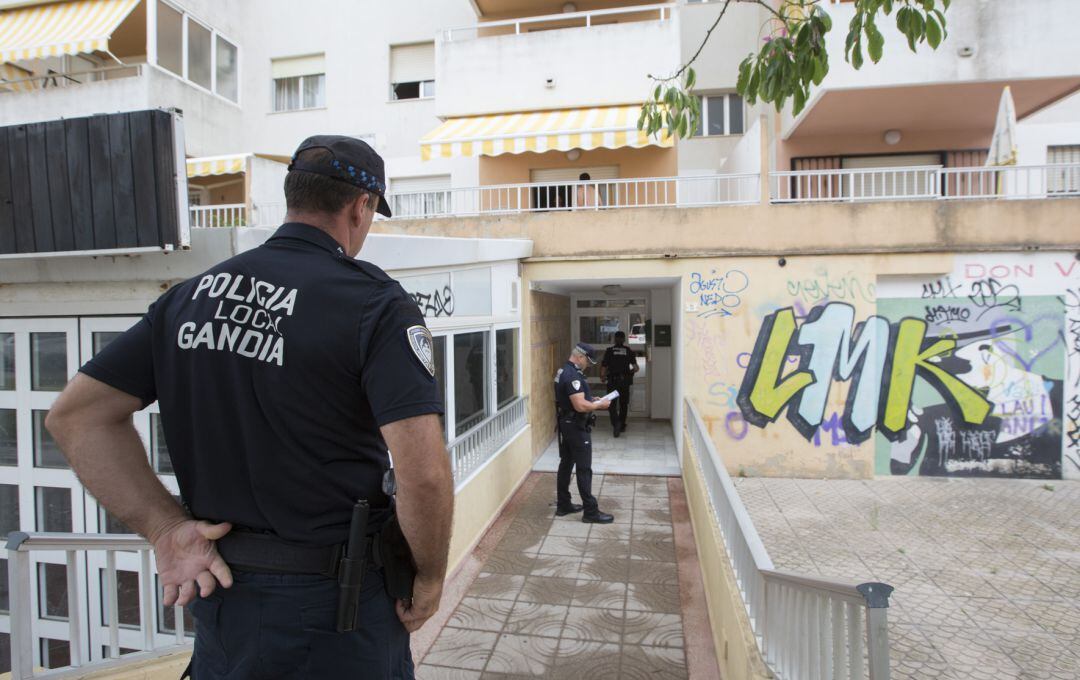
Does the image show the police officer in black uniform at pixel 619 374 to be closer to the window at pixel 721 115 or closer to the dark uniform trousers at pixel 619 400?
the dark uniform trousers at pixel 619 400

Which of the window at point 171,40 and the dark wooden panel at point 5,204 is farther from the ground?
the window at point 171,40

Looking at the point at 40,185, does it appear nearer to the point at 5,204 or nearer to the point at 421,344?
the point at 5,204

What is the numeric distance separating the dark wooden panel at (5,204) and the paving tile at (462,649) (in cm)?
363

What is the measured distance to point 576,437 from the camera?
7043 mm

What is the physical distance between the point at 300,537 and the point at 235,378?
0.40 meters

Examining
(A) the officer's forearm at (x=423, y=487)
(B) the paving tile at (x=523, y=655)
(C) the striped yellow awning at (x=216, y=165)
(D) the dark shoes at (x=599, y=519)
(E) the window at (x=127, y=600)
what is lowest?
(B) the paving tile at (x=523, y=655)

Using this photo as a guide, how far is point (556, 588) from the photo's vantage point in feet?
17.3

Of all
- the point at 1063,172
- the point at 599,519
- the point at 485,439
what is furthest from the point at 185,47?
the point at 1063,172

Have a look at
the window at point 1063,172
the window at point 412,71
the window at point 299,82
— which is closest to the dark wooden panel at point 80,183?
the window at point 412,71

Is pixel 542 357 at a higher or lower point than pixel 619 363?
higher

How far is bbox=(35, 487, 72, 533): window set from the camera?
14.8ft

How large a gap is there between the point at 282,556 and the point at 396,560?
265 mm

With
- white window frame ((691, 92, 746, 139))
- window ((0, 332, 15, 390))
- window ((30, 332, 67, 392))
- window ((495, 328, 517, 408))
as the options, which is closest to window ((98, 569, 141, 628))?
window ((30, 332, 67, 392))

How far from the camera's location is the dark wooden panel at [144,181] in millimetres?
3504
